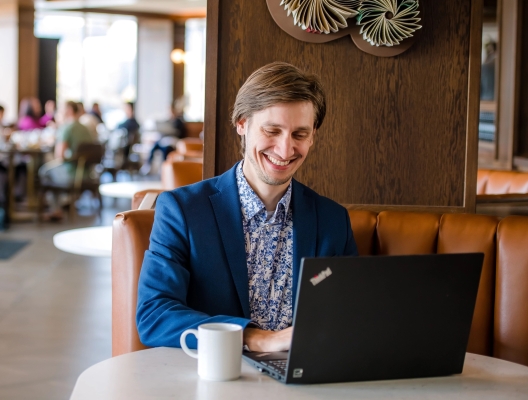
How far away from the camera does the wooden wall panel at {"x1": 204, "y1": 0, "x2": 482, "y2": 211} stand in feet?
8.45

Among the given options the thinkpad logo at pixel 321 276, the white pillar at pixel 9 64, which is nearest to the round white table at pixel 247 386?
the thinkpad logo at pixel 321 276

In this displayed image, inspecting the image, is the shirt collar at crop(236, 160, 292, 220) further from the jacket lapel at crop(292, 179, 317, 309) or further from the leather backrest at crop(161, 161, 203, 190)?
the leather backrest at crop(161, 161, 203, 190)

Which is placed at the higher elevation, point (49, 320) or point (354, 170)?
point (354, 170)

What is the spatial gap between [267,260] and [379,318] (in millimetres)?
638

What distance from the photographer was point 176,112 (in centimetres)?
1605

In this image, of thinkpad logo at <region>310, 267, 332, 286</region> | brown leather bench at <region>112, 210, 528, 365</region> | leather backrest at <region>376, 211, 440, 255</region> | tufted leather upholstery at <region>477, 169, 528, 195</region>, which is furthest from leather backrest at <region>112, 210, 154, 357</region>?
tufted leather upholstery at <region>477, 169, 528, 195</region>

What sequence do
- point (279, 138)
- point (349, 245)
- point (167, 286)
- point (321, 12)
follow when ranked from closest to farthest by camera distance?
1. point (167, 286)
2. point (279, 138)
3. point (349, 245)
4. point (321, 12)

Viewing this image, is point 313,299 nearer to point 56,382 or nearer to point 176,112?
point 56,382

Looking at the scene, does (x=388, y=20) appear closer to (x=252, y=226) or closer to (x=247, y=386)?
(x=252, y=226)

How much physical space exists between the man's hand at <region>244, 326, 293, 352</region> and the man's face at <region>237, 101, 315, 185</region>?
18.7 inches

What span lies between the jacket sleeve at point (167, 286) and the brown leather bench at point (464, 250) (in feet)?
1.07

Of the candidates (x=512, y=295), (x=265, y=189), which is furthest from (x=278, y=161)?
(x=512, y=295)

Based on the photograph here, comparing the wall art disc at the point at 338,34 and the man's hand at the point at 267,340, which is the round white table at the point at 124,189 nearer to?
the wall art disc at the point at 338,34

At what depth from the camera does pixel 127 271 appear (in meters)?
2.19
